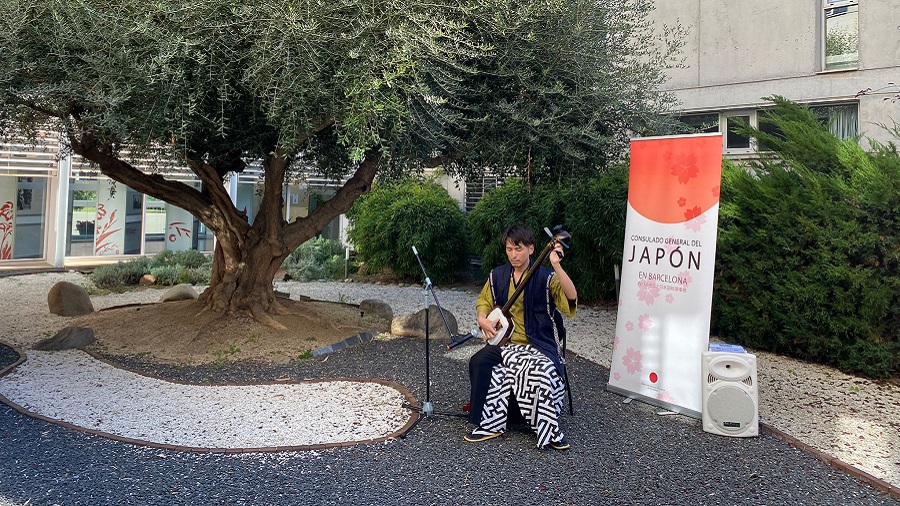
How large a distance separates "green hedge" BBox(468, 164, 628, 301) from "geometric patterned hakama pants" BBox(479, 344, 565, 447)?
4836mm

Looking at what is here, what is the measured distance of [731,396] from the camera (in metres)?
5.12

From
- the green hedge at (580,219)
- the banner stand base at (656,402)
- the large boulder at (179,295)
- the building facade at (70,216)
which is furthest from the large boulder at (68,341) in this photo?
the building facade at (70,216)

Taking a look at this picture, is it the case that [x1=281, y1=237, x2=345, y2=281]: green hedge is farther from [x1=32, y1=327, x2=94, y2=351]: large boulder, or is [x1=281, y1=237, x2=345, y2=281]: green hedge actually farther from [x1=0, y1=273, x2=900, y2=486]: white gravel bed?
[x1=32, y1=327, x2=94, y2=351]: large boulder

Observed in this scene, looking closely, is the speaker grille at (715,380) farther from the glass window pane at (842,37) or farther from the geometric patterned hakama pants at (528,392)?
the glass window pane at (842,37)

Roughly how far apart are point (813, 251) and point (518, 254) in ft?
12.7

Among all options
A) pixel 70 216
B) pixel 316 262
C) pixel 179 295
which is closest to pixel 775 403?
pixel 179 295

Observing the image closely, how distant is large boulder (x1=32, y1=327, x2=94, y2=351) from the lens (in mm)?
7543

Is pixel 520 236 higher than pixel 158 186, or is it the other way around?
pixel 158 186

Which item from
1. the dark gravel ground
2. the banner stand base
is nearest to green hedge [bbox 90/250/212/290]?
the dark gravel ground

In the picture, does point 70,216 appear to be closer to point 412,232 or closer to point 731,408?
point 412,232

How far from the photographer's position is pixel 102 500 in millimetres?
3752

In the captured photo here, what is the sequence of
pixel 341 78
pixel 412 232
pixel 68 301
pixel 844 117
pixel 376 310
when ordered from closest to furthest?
pixel 341 78
pixel 376 310
pixel 68 301
pixel 844 117
pixel 412 232

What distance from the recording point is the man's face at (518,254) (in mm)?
4906

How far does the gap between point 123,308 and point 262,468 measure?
22.4 ft
